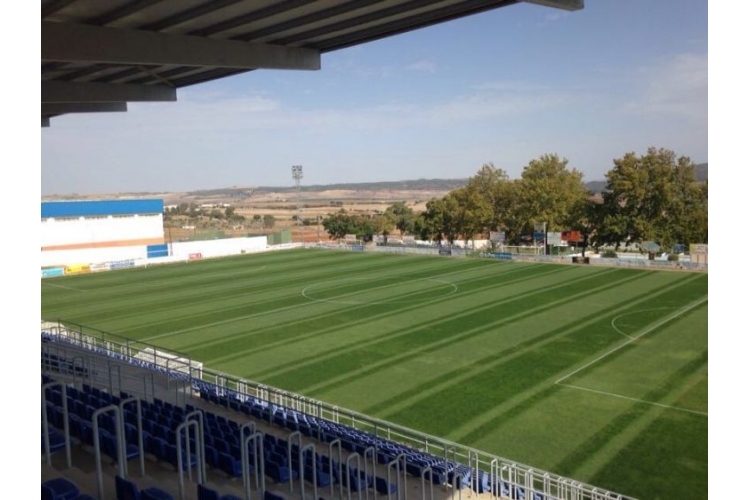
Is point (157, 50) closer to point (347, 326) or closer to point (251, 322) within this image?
point (347, 326)

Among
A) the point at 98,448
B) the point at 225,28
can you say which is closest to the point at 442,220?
the point at 225,28

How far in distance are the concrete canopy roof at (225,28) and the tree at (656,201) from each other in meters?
46.3

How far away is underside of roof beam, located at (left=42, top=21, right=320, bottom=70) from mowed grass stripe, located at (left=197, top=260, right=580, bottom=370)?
10852 millimetres

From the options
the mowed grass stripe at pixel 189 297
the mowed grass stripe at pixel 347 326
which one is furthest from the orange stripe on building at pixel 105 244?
the mowed grass stripe at pixel 347 326

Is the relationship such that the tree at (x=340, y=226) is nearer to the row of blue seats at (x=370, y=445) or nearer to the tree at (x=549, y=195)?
the tree at (x=549, y=195)

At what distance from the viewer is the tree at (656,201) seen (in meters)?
52.5

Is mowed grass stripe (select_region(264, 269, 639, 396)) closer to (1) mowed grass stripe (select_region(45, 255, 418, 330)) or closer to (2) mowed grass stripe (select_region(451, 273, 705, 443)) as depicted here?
(2) mowed grass stripe (select_region(451, 273, 705, 443))

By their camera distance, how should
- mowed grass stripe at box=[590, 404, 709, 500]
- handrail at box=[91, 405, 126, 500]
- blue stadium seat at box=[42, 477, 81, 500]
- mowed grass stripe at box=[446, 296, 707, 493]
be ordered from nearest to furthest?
blue stadium seat at box=[42, 477, 81, 500]
handrail at box=[91, 405, 126, 500]
mowed grass stripe at box=[590, 404, 709, 500]
mowed grass stripe at box=[446, 296, 707, 493]

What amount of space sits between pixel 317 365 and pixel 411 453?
30.9 ft

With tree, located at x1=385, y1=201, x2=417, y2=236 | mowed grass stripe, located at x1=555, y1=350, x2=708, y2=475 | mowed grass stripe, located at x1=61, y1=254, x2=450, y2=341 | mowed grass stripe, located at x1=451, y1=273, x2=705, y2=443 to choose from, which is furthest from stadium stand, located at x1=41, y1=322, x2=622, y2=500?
tree, located at x1=385, y1=201, x2=417, y2=236

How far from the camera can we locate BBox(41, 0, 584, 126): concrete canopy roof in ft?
32.4

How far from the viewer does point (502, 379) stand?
18.7m

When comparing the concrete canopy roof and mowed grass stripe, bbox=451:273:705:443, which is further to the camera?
mowed grass stripe, bbox=451:273:705:443

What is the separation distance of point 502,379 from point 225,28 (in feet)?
42.1
